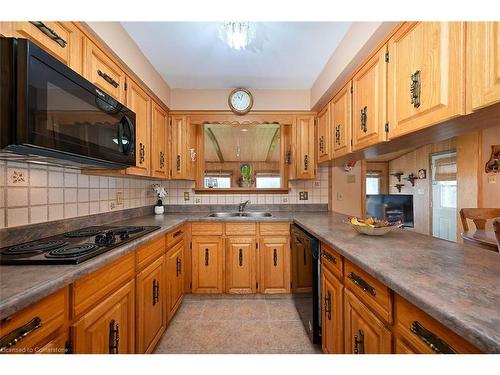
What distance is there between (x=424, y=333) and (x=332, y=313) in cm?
81

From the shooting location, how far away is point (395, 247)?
119cm

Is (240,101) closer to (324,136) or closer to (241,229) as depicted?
(324,136)

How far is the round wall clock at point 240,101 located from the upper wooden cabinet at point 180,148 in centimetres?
57

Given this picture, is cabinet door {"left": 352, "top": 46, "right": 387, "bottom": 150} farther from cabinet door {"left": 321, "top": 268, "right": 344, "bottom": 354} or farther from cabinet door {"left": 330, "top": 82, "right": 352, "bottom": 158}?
cabinet door {"left": 321, "top": 268, "right": 344, "bottom": 354}

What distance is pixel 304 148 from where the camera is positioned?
282 centimetres

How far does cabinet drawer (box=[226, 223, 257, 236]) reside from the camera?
2555 millimetres

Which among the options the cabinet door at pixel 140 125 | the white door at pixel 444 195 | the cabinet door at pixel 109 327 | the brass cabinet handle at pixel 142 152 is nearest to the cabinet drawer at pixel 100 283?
the cabinet door at pixel 109 327

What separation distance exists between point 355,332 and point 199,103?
2.64 metres

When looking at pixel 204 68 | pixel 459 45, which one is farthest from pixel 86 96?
pixel 459 45

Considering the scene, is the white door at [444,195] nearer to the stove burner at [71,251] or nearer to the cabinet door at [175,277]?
the cabinet door at [175,277]

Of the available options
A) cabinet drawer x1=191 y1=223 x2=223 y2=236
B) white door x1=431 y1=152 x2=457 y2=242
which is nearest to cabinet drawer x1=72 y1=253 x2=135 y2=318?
cabinet drawer x1=191 y1=223 x2=223 y2=236

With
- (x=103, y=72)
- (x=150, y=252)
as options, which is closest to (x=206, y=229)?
(x=150, y=252)

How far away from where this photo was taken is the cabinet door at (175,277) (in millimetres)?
2013
